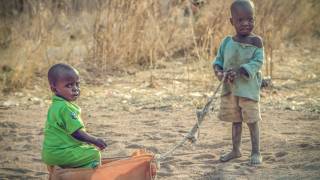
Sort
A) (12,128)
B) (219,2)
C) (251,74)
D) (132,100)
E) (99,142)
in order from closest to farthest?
1. (99,142)
2. (251,74)
3. (12,128)
4. (132,100)
5. (219,2)

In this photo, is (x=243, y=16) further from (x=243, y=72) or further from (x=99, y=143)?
(x=99, y=143)

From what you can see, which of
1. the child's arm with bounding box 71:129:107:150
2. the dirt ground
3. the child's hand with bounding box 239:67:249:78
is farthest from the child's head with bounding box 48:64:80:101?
the child's hand with bounding box 239:67:249:78

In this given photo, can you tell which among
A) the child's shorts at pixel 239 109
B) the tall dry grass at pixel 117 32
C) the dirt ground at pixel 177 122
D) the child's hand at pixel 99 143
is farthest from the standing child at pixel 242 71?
the tall dry grass at pixel 117 32

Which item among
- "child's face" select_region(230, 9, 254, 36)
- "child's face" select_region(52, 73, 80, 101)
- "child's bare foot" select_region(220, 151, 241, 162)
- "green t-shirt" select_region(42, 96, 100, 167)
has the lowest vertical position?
"child's bare foot" select_region(220, 151, 241, 162)

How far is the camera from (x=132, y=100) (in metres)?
6.84

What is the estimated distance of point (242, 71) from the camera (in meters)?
4.08

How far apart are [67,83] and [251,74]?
1371 millimetres

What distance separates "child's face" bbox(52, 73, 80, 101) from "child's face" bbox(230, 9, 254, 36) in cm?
132

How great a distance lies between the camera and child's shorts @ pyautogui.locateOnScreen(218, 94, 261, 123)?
4.23 meters

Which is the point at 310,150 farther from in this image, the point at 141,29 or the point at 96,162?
the point at 141,29

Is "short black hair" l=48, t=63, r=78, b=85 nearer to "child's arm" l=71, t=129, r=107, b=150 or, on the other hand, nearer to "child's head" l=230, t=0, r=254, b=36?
"child's arm" l=71, t=129, r=107, b=150

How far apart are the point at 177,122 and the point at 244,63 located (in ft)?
5.62

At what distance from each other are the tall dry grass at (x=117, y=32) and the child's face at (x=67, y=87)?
413 centimetres

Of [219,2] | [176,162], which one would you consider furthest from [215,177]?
[219,2]
